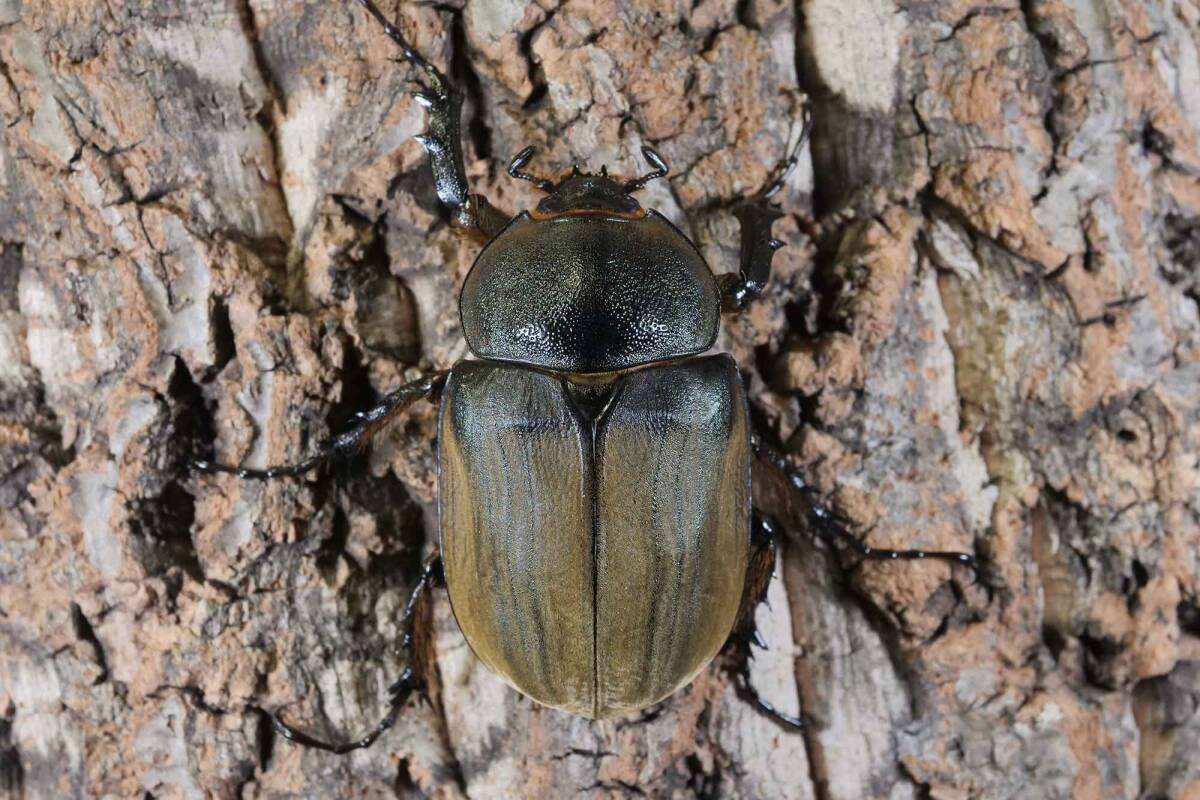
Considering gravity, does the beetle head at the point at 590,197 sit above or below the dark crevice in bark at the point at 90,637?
above

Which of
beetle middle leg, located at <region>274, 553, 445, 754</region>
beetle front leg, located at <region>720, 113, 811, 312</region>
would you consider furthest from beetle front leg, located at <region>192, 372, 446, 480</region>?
beetle front leg, located at <region>720, 113, 811, 312</region>

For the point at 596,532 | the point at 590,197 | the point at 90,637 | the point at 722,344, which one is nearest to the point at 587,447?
the point at 596,532

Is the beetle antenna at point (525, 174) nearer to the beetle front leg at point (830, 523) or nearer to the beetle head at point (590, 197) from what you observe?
the beetle head at point (590, 197)

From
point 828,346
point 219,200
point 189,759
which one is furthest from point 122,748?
point 828,346

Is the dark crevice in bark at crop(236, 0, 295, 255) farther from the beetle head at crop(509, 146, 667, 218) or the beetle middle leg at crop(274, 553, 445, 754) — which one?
the beetle middle leg at crop(274, 553, 445, 754)

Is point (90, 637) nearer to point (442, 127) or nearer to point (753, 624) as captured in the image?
point (442, 127)

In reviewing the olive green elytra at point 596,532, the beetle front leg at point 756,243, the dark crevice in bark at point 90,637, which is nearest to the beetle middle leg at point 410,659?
the olive green elytra at point 596,532

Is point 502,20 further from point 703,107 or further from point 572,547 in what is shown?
point 572,547
